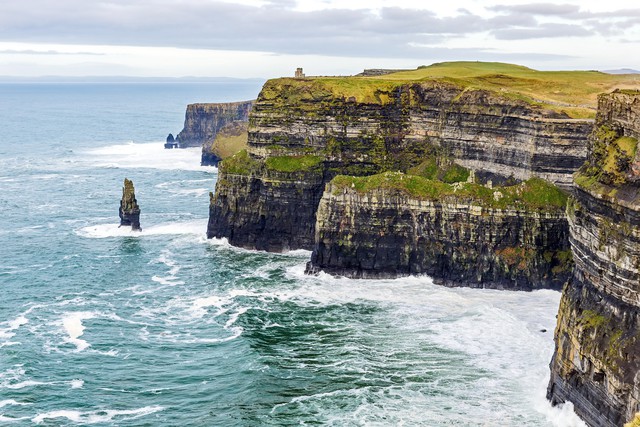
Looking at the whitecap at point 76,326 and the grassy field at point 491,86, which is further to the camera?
the grassy field at point 491,86

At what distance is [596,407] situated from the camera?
51594 millimetres

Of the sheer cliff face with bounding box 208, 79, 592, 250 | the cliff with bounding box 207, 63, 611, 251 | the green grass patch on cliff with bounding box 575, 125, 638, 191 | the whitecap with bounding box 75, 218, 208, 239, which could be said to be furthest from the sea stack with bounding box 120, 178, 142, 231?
the green grass patch on cliff with bounding box 575, 125, 638, 191

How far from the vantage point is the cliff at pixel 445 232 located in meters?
89.4

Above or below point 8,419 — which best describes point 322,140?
above

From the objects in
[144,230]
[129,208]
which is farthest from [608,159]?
[144,230]

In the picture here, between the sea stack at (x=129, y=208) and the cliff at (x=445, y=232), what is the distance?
3488cm

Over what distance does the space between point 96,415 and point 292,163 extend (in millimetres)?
57180

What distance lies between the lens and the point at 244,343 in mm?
75750

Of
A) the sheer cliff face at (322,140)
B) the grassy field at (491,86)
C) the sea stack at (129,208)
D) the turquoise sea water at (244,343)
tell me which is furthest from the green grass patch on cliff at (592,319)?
the sea stack at (129,208)

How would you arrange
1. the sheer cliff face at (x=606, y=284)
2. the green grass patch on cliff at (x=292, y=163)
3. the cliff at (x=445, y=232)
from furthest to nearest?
the green grass patch on cliff at (x=292, y=163)
the cliff at (x=445, y=232)
the sheer cliff face at (x=606, y=284)

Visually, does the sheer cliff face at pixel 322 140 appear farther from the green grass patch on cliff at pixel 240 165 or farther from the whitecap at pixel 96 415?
the whitecap at pixel 96 415

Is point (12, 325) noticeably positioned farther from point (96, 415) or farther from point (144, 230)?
point (144, 230)

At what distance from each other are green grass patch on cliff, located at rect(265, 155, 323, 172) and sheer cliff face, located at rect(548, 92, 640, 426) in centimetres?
5772

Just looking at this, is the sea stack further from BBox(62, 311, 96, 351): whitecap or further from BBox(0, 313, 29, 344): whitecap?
BBox(0, 313, 29, 344): whitecap
